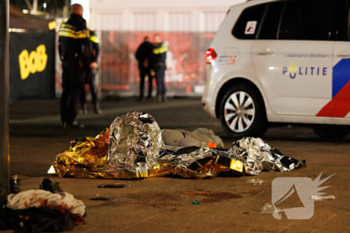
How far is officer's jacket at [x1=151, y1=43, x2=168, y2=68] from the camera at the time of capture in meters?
18.5

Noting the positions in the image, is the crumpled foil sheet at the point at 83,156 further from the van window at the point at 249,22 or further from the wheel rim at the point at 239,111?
the van window at the point at 249,22

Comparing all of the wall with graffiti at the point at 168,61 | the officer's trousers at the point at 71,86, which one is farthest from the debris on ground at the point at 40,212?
the wall with graffiti at the point at 168,61

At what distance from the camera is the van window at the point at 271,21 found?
8109 mm

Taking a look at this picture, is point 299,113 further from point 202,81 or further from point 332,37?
point 202,81

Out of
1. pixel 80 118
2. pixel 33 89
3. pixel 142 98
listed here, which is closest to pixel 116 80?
pixel 142 98

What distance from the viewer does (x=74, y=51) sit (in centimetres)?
968

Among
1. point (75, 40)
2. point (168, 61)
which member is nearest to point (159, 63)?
point (168, 61)

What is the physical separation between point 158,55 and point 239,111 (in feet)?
34.1

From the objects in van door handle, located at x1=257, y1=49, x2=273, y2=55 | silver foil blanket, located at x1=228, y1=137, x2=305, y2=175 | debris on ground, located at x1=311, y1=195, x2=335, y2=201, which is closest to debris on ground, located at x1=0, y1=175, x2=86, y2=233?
debris on ground, located at x1=311, y1=195, x2=335, y2=201

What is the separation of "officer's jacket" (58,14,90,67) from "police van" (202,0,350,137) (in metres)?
2.24

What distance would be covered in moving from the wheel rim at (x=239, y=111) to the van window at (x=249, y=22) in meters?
0.81

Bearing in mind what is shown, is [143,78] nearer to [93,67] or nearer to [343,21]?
[93,67]

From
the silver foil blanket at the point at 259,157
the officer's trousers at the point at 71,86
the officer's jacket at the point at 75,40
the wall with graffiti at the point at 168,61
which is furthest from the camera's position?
the wall with graffiti at the point at 168,61

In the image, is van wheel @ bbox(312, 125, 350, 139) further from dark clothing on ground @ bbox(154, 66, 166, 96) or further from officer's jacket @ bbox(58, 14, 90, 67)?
dark clothing on ground @ bbox(154, 66, 166, 96)
